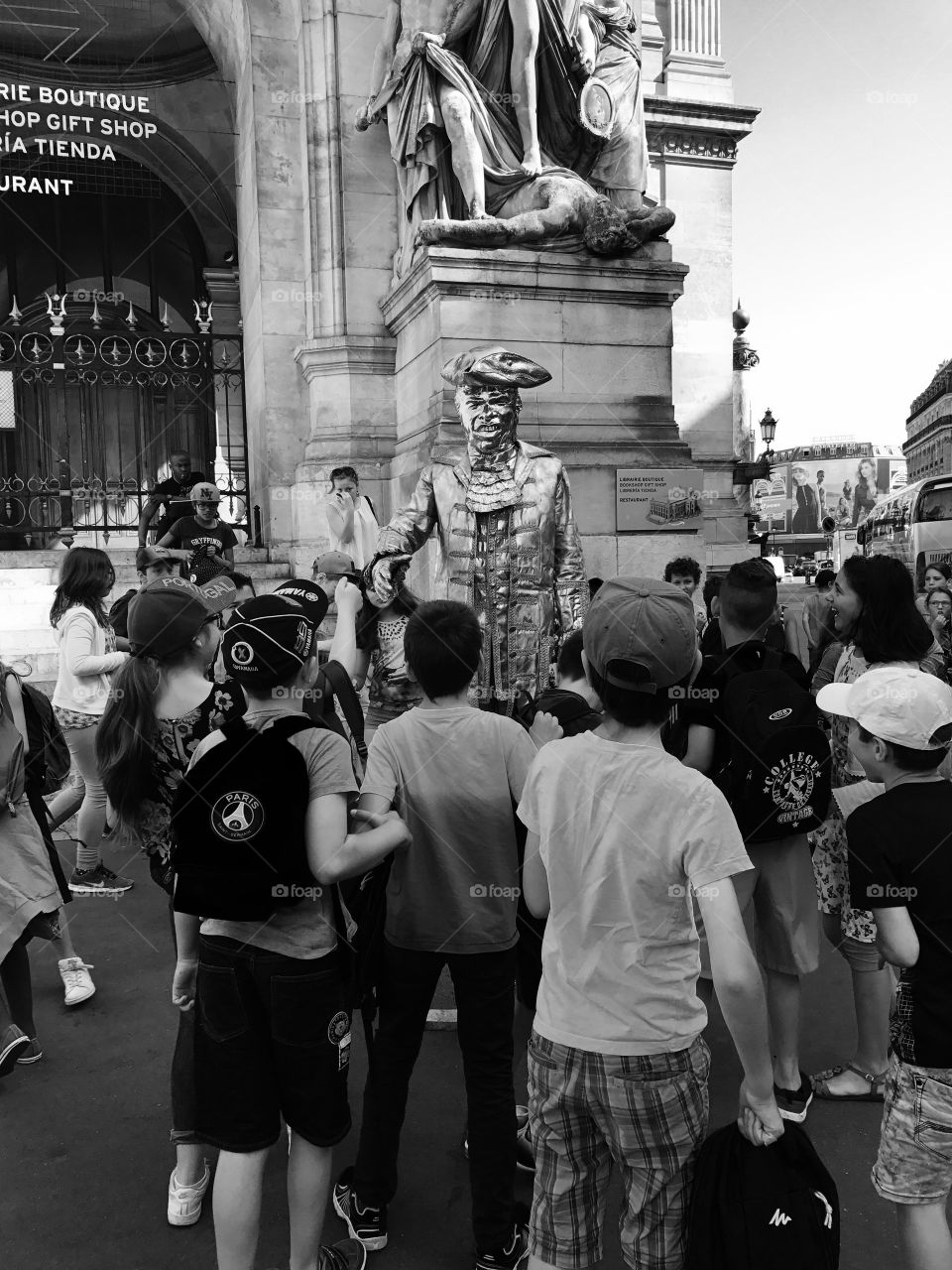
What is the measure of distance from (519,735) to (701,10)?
14.1 m

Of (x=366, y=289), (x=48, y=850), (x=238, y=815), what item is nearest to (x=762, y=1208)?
(x=238, y=815)

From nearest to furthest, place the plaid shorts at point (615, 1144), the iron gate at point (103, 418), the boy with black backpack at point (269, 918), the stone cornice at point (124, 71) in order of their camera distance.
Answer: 1. the plaid shorts at point (615, 1144)
2. the boy with black backpack at point (269, 918)
3. the iron gate at point (103, 418)
4. the stone cornice at point (124, 71)

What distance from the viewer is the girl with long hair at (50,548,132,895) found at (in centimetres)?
506

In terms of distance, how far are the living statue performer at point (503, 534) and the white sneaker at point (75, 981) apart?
7.23ft

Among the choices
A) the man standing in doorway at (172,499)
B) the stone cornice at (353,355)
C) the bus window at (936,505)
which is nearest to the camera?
the man standing in doorway at (172,499)

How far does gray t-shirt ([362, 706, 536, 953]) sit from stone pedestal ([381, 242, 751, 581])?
5.36 m

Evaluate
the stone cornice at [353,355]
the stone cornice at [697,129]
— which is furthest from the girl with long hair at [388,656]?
the stone cornice at [697,129]

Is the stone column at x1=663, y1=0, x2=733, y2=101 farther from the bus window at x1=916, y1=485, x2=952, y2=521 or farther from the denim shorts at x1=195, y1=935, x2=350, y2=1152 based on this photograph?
the bus window at x1=916, y1=485, x2=952, y2=521

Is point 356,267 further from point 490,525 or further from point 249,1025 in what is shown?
point 249,1025

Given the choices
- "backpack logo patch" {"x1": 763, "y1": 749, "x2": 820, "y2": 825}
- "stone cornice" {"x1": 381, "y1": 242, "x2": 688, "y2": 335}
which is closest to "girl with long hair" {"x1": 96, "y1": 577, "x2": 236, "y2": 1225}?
"backpack logo patch" {"x1": 763, "y1": 749, "x2": 820, "y2": 825}

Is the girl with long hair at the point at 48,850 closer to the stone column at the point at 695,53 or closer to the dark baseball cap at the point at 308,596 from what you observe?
the dark baseball cap at the point at 308,596

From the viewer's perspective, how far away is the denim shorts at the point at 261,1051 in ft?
7.36

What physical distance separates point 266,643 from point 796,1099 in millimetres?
2424

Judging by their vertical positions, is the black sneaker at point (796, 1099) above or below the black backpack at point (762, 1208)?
below
